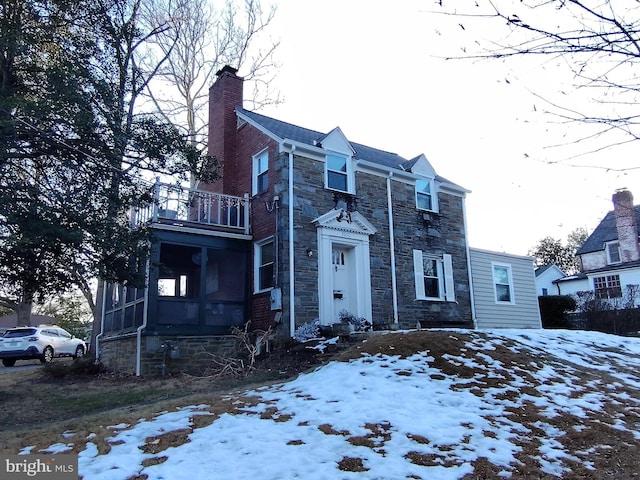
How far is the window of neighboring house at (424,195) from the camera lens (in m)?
14.6

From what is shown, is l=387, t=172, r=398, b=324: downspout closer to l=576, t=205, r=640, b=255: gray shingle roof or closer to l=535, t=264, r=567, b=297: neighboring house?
l=576, t=205, r=640, b=255: gray shingle roof

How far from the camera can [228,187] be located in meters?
14.2

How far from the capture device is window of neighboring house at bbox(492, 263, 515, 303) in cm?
1614

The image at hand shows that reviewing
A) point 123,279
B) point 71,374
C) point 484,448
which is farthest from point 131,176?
point 484,448

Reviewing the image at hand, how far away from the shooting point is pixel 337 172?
42.2ft

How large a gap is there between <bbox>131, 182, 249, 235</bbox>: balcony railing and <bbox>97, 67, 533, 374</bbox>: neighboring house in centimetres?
4

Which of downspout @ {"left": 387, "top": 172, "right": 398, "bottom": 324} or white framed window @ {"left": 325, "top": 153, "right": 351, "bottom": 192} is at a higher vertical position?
white framed window @ {"left": 325, "top": 153, "right": 351, "bottom": 192}

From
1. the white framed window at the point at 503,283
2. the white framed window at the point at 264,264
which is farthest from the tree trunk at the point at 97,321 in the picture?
the white framed window at the point at 503,283

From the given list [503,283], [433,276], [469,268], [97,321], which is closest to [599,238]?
[503,283]

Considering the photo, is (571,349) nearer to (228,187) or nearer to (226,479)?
(226,479)

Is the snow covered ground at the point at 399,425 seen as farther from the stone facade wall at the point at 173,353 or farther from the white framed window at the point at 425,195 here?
the white framed window at the point at 425,195

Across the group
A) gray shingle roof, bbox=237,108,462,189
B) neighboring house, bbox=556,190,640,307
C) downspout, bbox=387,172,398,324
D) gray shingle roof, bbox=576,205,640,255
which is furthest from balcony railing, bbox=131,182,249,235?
gray shingle roof, bbox=576,205,640,255

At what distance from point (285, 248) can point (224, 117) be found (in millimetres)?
5372

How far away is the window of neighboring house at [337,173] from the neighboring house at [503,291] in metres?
5.23
